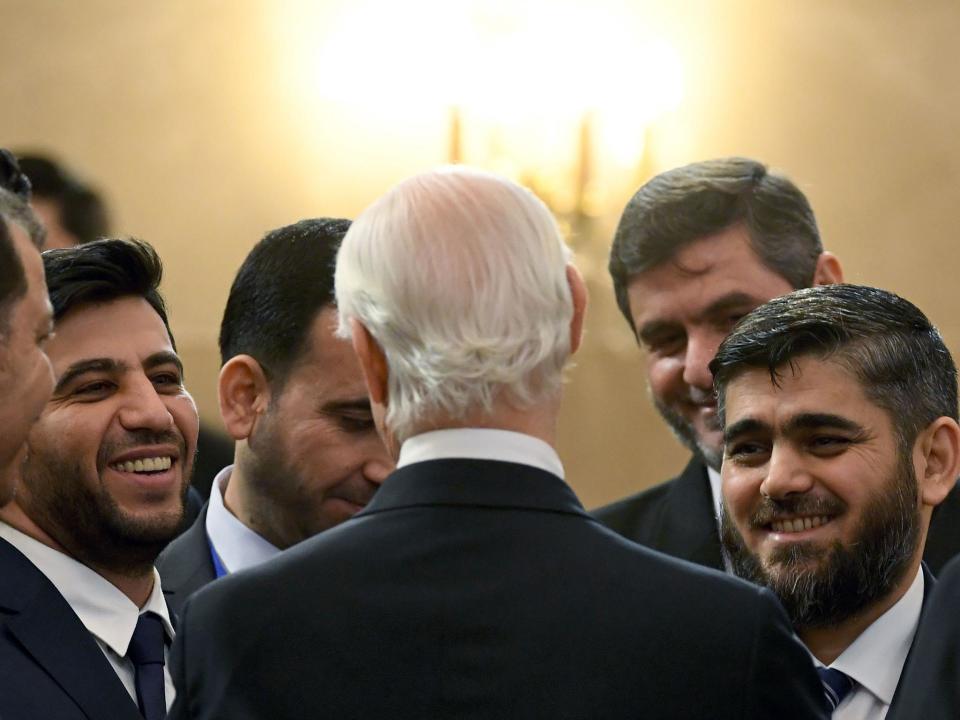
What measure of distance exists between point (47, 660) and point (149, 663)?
0.70 feet

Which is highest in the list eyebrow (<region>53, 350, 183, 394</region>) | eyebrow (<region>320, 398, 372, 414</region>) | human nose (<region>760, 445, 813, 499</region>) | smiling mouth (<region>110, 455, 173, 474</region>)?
→ eyebrow (<region>53, 350, 183, 394</region>)

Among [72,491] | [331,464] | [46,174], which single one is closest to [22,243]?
[72,491]

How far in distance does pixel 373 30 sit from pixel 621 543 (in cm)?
539

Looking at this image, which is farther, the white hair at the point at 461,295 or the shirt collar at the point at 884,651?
the shirt collar at the point at 884,651

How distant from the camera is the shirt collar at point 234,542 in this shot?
3219mm

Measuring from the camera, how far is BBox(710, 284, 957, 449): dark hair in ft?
8.55

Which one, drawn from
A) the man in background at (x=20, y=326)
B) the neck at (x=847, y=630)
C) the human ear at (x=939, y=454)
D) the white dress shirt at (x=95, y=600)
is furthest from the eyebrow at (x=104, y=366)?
the human ear at (x=939, y=454)

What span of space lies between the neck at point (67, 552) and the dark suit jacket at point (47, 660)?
14 centimetres

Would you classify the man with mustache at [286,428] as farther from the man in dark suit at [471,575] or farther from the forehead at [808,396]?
the man in dark suit at [471,575]

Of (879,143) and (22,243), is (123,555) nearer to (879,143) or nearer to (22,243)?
(22,243)

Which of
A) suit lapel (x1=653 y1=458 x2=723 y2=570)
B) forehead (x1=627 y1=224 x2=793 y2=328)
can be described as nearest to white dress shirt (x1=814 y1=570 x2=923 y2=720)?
suit lapel (x1=653 y1=458 x2=723 y2=570)

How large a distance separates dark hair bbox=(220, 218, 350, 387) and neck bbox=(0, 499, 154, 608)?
2.07ft

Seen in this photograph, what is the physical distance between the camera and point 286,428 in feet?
10.6

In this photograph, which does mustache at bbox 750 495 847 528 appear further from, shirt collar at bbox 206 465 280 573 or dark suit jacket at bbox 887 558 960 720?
Answer: shirt collar at bbox 206 465 280 573
